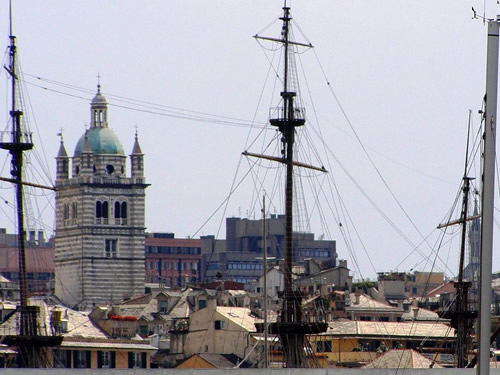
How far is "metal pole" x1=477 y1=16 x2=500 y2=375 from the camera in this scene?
31719 mm

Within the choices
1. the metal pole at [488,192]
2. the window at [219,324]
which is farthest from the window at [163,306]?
the metal pole at [488,192]

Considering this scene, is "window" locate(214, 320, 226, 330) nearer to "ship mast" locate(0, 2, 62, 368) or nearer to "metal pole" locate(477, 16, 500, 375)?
"ship mast" locate(0, 2, 62, 368)

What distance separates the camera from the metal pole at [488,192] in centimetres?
3172

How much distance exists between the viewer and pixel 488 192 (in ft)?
104

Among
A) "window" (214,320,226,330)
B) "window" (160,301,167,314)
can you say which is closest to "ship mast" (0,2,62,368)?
"window" (214,320,226,330)

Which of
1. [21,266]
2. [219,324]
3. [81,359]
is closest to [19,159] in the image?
[21,266]

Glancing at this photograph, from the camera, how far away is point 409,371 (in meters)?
56.6

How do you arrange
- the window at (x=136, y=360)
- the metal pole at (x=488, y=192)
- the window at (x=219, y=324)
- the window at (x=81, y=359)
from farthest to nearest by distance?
the window at (x=219, y=324) → the window at (x=136, y=360) → the window at (x=81, y=359) → the metal pole at (x=488, y=192)

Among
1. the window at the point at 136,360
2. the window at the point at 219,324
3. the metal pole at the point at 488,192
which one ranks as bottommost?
the window at the point at 136,360

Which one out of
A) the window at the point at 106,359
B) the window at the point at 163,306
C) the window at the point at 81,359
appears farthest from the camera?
the window at the point at 163,306

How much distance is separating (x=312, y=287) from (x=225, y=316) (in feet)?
83.7

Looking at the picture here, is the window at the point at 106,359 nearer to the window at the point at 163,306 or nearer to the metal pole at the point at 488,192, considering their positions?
the window at the point at 163,306

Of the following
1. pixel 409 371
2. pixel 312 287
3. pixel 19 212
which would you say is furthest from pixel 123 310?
pixel 409 371

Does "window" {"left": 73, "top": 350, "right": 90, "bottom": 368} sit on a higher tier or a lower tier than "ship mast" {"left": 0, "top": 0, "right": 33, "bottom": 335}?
lower
